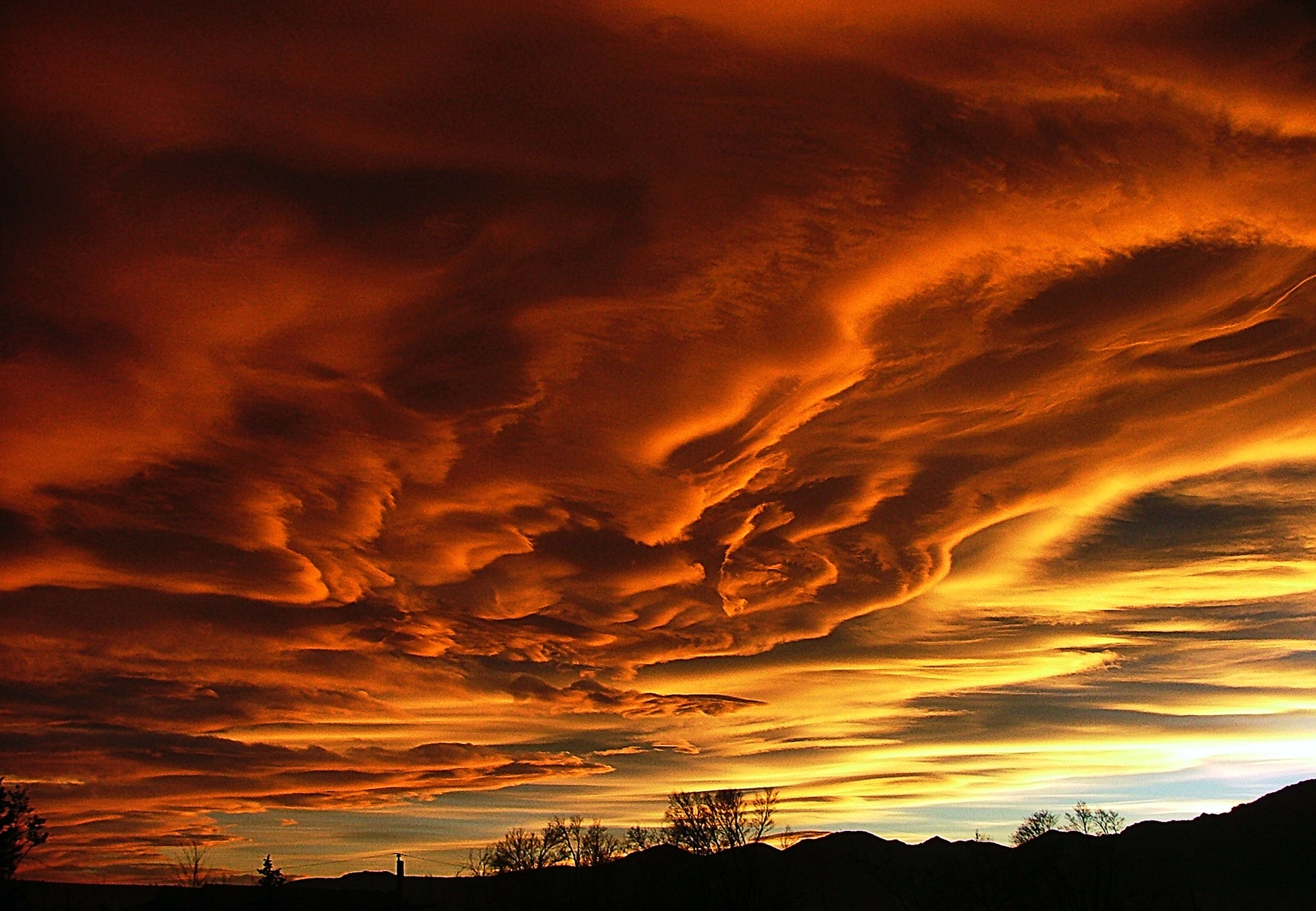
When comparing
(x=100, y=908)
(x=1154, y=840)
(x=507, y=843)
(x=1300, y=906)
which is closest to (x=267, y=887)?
(x=100, y=908)

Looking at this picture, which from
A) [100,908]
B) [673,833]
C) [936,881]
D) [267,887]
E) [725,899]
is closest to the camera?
[100,908]

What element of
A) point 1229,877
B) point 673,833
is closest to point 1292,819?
point 1229,877

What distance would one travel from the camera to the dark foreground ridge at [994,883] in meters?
76.5

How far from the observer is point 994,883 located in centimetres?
8212

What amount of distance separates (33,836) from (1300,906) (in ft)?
556

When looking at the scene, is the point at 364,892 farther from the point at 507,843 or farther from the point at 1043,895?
the point at 1043,895

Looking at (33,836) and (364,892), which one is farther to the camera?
(364,892)

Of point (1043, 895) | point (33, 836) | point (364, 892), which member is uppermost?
point (33, 836)

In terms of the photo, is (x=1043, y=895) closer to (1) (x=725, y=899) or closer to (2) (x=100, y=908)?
(1) (x=725, y=899)

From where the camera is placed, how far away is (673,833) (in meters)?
93.4

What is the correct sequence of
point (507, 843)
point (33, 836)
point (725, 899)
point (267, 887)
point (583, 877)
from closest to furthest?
point (33, 836) < point (267, 887) < point (725, 899) < point (507, 843) < point (583, 877)

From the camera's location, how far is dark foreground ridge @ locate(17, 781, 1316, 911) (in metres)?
76.5

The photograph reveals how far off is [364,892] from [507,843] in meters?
33.7

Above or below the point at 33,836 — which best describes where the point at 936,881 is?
below
